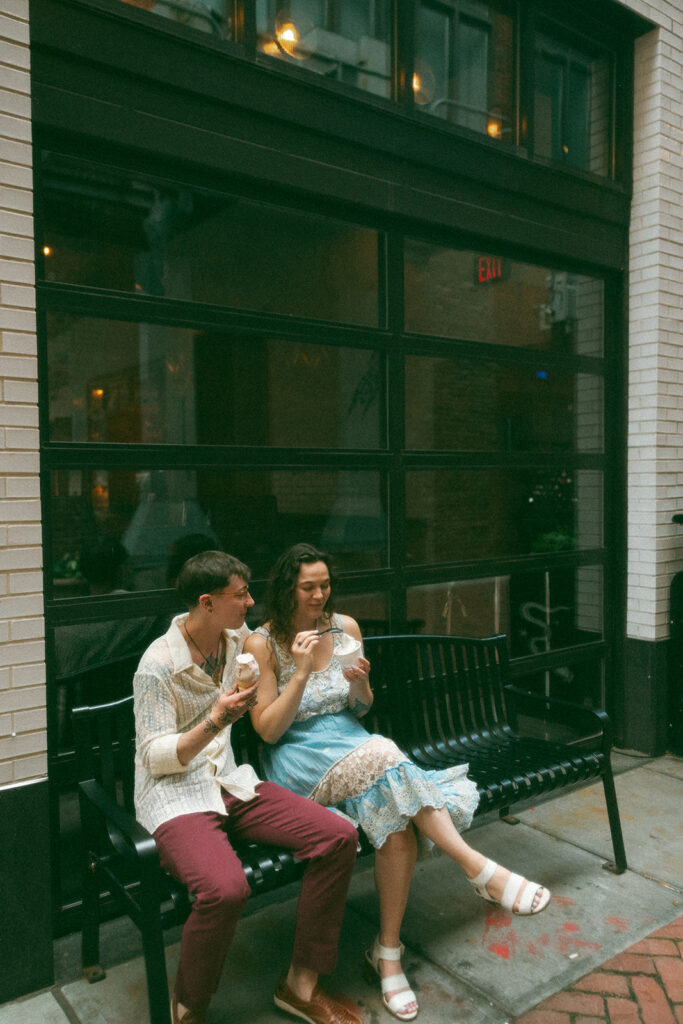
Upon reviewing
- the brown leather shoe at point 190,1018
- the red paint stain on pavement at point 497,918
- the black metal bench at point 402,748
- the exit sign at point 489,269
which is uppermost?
the exit sign at point 489,269

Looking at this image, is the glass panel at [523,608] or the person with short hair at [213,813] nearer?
the person with short hair at [213,813]

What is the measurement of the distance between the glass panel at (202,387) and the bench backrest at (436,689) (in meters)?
1.12

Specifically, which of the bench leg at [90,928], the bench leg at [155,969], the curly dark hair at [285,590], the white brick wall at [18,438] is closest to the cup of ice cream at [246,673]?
the curly dark hair at [285,590]

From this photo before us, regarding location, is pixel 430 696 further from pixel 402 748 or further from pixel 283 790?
pixel 283 790

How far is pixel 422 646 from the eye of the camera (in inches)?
151

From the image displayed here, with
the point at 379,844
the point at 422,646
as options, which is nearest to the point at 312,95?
the point at 422,646

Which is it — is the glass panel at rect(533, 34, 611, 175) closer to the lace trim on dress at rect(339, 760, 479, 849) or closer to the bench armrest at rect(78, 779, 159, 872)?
the lace trim on dress at rect(339, 760, 479, 849)

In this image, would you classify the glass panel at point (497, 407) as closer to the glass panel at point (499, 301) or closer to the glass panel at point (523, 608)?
the glass panel at point (499, 301)

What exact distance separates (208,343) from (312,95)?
134 centimetres

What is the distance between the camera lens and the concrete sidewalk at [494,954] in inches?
108

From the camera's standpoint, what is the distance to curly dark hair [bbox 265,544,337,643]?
3.15m

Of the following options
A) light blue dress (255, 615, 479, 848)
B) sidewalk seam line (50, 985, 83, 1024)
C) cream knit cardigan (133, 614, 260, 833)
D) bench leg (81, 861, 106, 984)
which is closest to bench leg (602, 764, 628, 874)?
light blue dress (255, 615, 479, 848)

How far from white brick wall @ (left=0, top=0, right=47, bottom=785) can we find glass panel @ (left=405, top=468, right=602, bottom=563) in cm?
214

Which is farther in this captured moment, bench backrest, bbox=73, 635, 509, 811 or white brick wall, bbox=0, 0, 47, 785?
bench backrest, bbox=73, 635, 509, 811
